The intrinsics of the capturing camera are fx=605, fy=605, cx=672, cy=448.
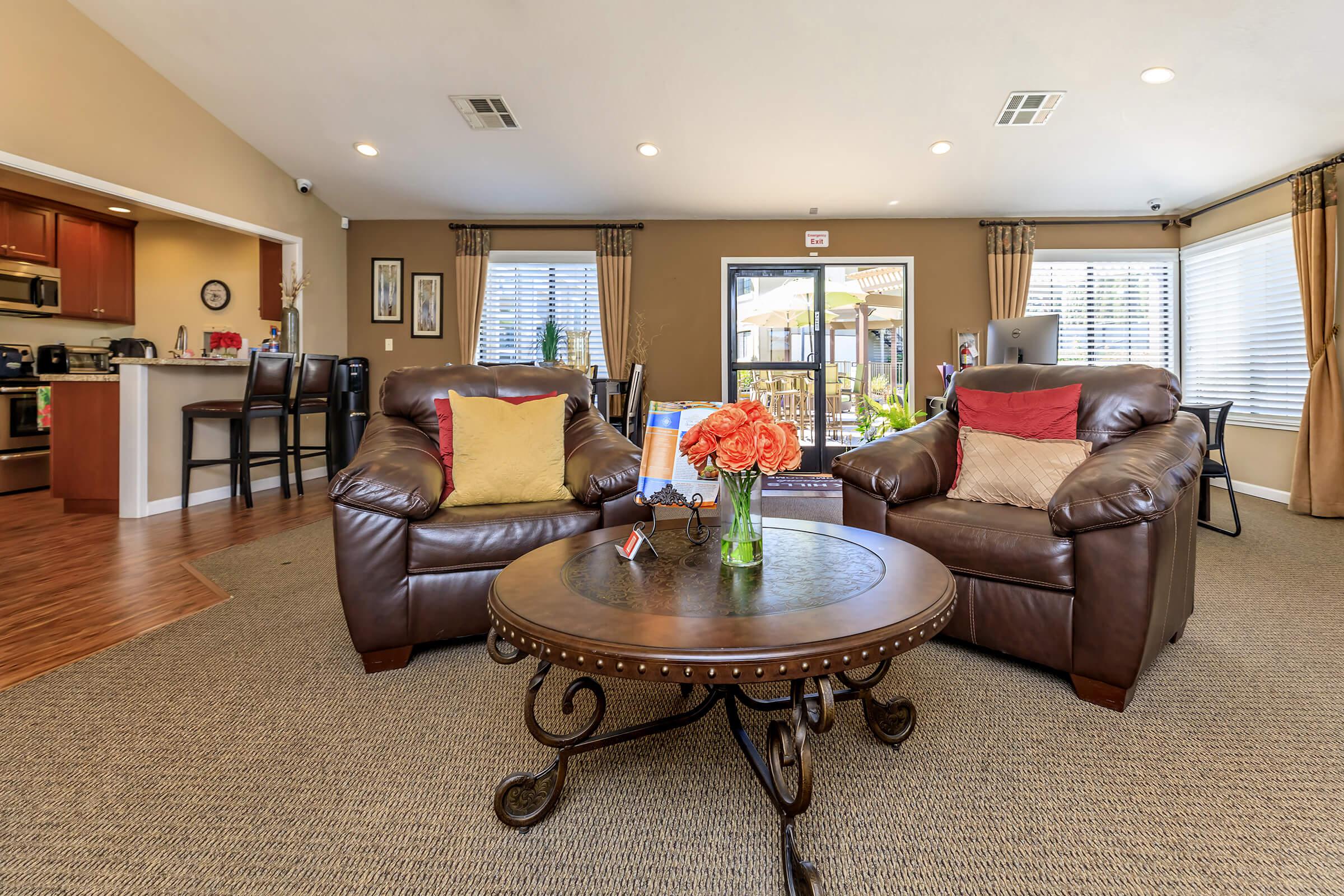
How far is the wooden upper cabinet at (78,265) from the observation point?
18.2 ft

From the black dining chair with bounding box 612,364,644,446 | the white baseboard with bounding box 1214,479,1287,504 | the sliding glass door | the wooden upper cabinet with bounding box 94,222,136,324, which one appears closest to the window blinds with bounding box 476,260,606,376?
the black dining chair with bounding box 612,364,644,446

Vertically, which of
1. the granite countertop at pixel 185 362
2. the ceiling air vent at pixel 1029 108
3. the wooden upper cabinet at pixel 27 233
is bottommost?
the granite countertop at pixel 185 362

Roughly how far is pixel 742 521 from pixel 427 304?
568 cm

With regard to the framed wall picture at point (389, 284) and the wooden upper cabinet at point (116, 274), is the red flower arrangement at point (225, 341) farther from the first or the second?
the wooden upper cabinet at point (116, 274)

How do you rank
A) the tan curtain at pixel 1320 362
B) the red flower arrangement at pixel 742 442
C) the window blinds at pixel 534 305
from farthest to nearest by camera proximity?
the window blinds at pixel 534 305 < the tan curtain at pixel 1320 362 < the red flower arrangement at pixel 742 442

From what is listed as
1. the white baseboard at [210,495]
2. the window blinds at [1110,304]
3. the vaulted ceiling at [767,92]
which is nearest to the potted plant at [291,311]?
the vaulted ceiling at [767,92]

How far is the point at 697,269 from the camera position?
6.05 metres

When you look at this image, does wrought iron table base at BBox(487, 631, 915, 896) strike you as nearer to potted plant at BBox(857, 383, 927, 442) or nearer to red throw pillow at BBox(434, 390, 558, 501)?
red throw pillow at BBox(434, 390, 558, 501)

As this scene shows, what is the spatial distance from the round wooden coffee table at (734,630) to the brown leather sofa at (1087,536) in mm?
540

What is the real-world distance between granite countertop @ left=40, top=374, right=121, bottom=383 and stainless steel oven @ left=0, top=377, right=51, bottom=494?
1.46 m

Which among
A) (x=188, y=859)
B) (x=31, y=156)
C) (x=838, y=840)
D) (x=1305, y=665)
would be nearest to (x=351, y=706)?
(x=188, y=859)

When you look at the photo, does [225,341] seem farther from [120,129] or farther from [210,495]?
[120,129]

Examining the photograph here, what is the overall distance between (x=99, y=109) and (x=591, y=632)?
5.36 m

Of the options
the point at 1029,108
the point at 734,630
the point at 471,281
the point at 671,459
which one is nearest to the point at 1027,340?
the point at 1029,108
